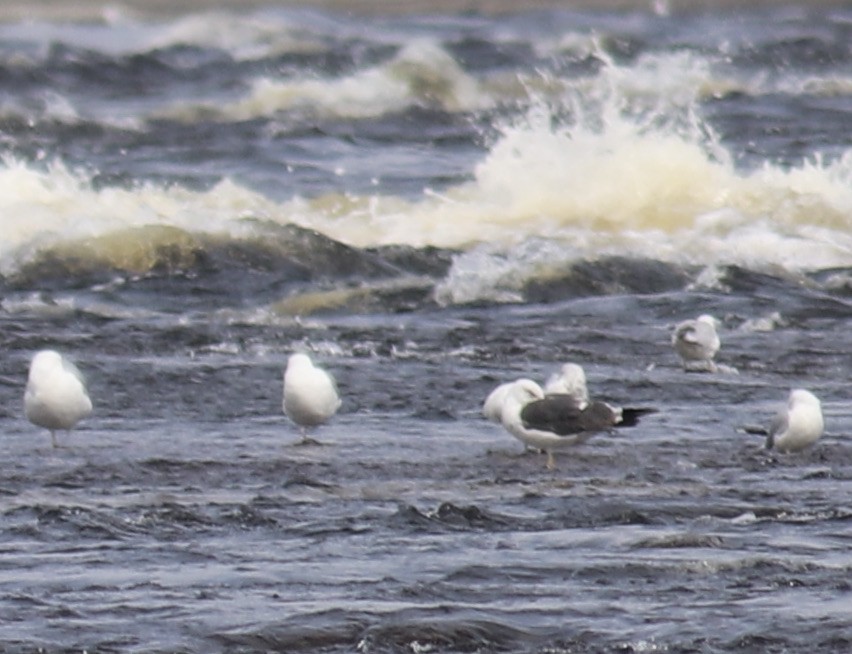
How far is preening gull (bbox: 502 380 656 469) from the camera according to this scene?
30.2 ft

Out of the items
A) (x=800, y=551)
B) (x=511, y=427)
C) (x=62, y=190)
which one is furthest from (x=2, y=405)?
(x=62, y=190)

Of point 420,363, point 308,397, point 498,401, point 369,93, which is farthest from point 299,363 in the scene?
point 369,93

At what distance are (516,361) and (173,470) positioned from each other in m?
3.28

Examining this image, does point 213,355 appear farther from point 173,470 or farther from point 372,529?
point 372,529

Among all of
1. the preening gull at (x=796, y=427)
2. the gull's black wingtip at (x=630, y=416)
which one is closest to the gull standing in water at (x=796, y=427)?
the preening gull at (x=796, y=427)

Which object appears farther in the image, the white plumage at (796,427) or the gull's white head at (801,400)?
the gull's white head at (801,400)

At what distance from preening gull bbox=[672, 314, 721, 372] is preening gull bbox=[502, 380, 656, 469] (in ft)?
6.23

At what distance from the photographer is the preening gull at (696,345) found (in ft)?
36.7

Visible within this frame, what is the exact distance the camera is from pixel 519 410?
9359 mm

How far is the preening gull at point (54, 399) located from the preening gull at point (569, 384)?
1.92 meters

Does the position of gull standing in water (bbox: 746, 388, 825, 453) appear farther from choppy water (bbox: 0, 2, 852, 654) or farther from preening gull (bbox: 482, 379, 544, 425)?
preening gull (bbox: 482, 379, 544, 425)

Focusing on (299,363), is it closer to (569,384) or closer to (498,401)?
(498,401)

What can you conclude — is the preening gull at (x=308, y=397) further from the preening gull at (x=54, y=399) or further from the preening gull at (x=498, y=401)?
the preening gull at (x=54, y=399)

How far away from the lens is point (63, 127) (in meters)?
25.2
